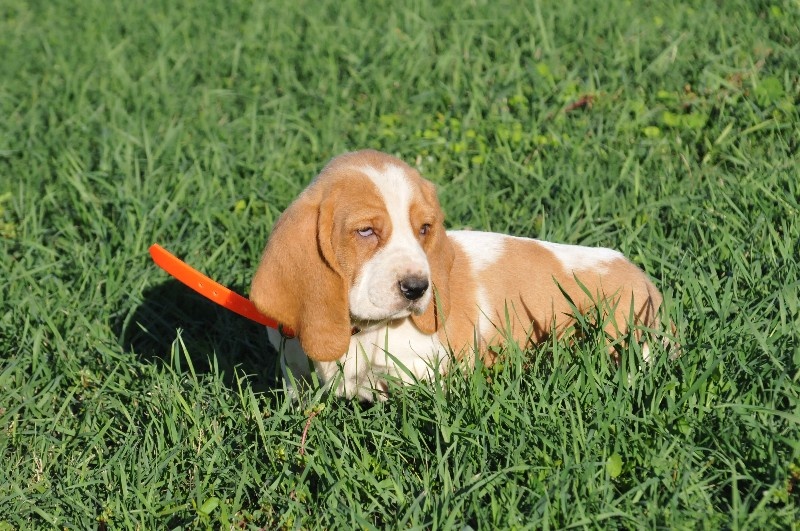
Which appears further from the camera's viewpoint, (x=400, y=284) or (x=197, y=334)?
(x=197, y=334)

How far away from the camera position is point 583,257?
14.7 feet

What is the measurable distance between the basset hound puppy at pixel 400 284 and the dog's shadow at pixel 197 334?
554 mm

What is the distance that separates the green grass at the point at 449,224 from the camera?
3.61 meters

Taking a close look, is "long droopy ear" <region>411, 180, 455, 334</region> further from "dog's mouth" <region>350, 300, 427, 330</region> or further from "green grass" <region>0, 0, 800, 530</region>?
"green grass" <region>0, 0, 800, 530</region>

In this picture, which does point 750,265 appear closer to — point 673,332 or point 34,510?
point 673,332

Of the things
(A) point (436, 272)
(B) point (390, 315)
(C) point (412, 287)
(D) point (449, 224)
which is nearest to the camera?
(C) point (412, 287)

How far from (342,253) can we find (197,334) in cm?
168

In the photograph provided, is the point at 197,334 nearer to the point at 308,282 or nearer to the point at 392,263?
the point at 308,282

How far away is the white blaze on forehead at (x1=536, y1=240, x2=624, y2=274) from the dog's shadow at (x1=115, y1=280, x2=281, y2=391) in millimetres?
1455

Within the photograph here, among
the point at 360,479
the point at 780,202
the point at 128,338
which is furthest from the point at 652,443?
the point at 128,338

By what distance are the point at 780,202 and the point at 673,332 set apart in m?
1.26

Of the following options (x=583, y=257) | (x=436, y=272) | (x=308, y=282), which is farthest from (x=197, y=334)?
(x=583, y=257)

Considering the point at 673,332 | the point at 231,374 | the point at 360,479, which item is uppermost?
the point at 673,332

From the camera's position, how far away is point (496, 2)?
7977 millimetres
